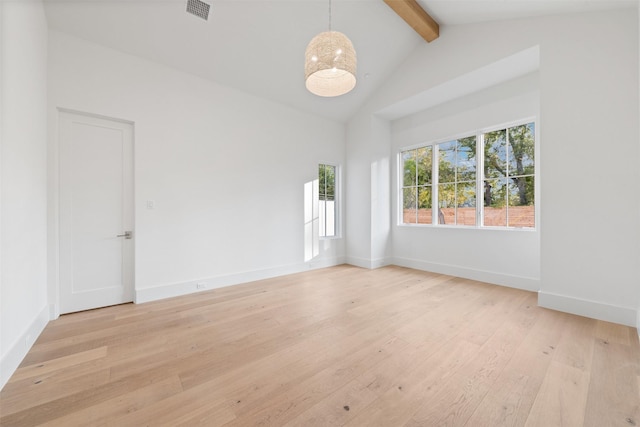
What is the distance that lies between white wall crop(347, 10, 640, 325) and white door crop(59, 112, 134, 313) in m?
5.30

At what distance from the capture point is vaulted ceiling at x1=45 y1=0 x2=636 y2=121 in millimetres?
2912

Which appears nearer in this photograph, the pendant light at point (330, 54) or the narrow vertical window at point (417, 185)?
the pendant light at point (330, 54)

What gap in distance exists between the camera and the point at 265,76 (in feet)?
13.7

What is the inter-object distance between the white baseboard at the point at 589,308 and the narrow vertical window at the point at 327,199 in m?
3.66

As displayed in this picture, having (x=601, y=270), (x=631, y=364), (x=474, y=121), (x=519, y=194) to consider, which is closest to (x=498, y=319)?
(x=631, y=364)

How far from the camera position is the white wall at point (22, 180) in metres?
1.87

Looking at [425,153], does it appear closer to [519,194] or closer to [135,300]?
[519,194]

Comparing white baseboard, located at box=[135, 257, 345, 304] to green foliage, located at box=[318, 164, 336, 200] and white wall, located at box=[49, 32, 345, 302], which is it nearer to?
white wall, located at box=[49, 32, 345, 302]

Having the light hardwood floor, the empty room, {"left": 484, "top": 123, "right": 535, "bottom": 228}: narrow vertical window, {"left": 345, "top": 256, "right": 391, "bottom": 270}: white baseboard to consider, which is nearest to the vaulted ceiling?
the empty room

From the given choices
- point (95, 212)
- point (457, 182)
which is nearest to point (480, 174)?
point (457, 182)

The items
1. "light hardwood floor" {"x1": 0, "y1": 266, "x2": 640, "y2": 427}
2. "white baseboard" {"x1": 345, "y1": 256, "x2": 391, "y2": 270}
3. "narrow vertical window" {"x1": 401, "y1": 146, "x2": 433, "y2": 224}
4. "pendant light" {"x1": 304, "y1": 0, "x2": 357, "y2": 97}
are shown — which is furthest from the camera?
"white baseboard" {"x1": 345, "y1": 256, "x2": 391, "y2": 270}

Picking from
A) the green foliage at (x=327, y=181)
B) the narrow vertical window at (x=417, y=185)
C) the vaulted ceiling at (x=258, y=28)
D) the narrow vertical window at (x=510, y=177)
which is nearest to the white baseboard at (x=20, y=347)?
the vaulted ceiling at (x=258, y=28)

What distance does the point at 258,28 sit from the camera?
347 centimetres

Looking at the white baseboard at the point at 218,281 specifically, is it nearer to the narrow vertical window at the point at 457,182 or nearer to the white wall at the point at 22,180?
the white wall at the point at 22,180
